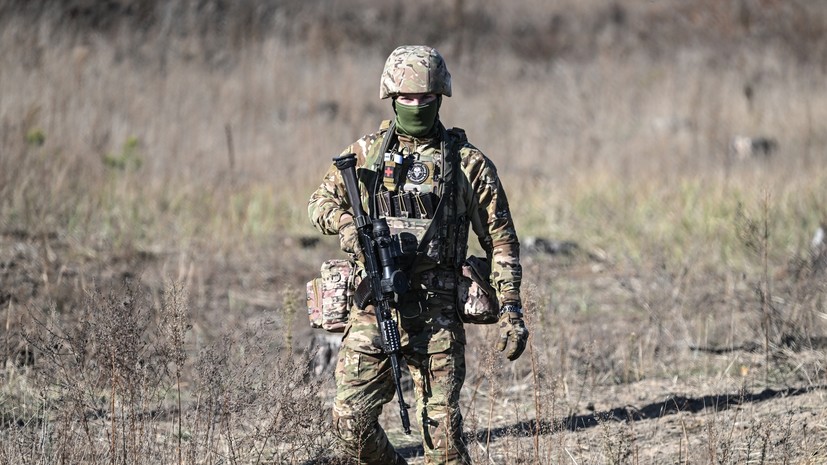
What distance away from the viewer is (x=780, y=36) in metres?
19.1

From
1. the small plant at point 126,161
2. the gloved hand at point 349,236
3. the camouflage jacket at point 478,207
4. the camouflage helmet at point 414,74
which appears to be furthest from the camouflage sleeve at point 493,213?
the small plant at point 126,161

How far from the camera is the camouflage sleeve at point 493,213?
12.7 feet

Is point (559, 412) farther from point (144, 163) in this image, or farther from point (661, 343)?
point (144, 163)

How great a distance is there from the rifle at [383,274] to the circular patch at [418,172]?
19 cm

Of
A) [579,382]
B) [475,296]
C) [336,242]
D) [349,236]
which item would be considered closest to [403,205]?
[349,236]

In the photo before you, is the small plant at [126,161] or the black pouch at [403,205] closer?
the black pouch at [403,205]

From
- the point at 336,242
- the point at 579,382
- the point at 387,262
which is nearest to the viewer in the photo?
the point at 387,262

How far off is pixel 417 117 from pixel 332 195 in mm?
423

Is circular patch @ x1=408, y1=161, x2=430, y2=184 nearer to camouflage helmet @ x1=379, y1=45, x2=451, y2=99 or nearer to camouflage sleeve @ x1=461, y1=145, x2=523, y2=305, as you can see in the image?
camouflage sleeve @ x1=461, y1=145, x2=523, y2=305

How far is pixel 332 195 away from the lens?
3.97 metres

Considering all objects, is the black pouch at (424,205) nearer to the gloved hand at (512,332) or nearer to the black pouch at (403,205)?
the black pouch at (403,205)

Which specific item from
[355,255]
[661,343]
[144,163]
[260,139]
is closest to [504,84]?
[260,139]

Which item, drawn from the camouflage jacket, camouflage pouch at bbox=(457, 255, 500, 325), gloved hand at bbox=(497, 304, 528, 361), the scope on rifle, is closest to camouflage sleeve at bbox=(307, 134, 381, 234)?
the camouflage jacket

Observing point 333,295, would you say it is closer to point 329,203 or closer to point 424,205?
point 329,203
